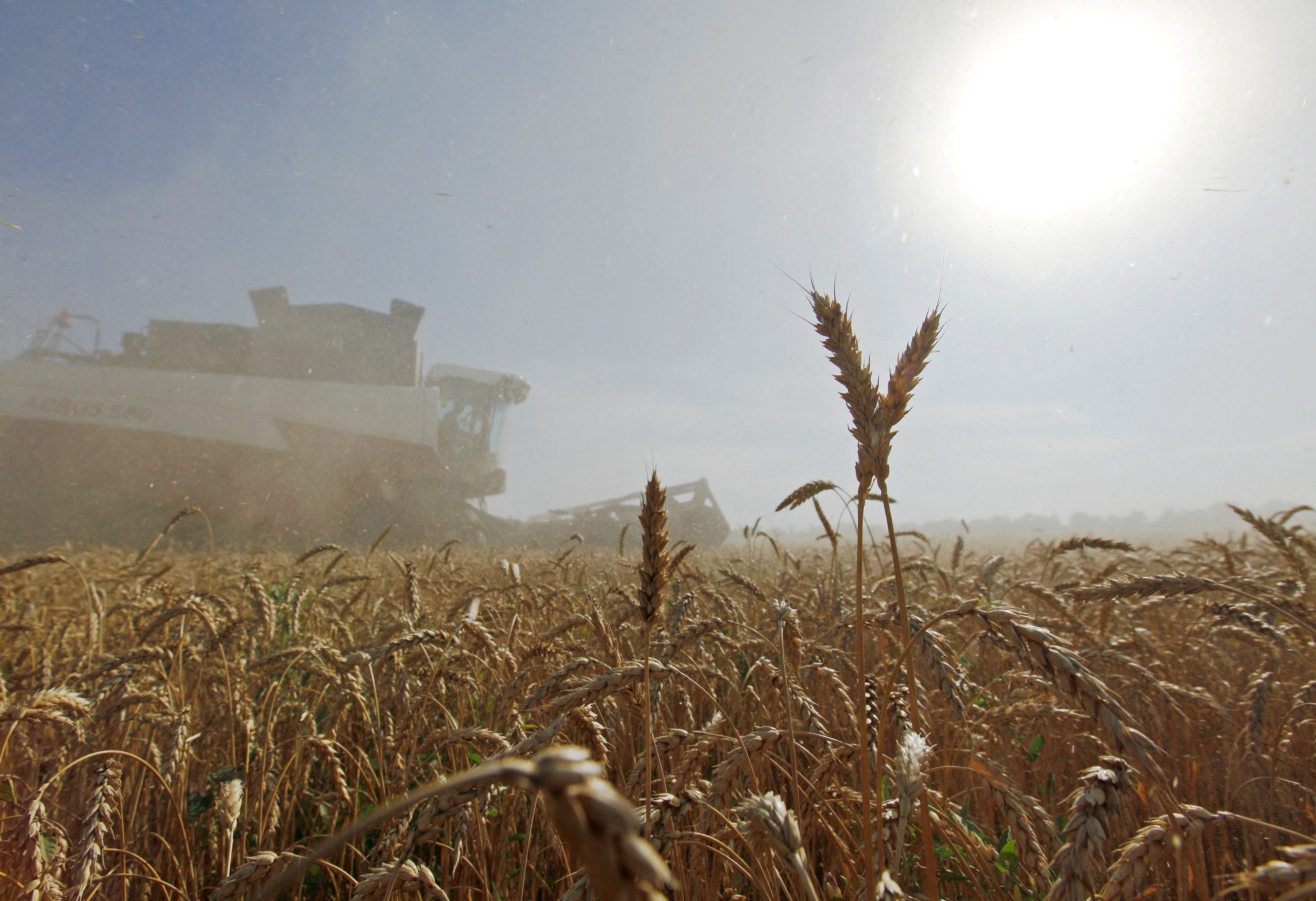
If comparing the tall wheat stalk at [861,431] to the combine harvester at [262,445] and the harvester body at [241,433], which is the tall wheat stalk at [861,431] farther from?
the harvester body at [241,433]

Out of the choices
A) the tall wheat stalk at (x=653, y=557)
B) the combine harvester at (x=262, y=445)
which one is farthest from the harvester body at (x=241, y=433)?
the tall wheat stalk at (x=653, y=557)

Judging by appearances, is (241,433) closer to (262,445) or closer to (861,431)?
(262,445)

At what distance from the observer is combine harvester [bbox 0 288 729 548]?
1471 cm

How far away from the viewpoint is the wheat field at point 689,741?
2.85ft

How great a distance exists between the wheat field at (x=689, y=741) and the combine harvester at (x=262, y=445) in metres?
9.38

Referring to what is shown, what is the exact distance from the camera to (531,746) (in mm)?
1102

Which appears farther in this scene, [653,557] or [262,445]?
[262,445]

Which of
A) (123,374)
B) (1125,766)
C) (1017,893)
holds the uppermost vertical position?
(123,374)

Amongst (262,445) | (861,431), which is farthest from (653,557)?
(262,445)

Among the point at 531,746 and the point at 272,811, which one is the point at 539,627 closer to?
the point at 272,811

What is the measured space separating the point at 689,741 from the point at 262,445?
18829 millimetres

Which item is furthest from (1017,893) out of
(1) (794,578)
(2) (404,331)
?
(2) (404,331)

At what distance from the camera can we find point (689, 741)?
1479mm

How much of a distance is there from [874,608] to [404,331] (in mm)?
23281
